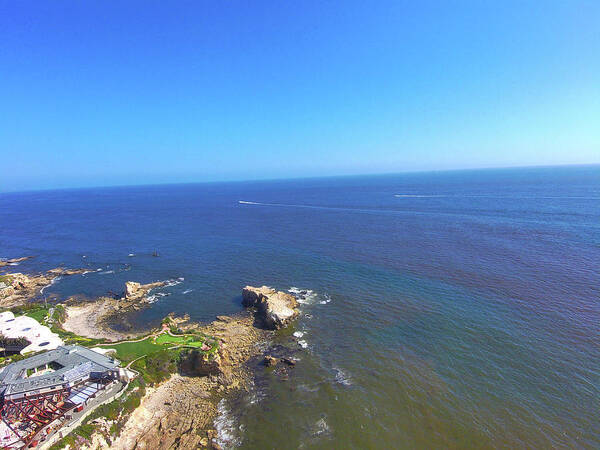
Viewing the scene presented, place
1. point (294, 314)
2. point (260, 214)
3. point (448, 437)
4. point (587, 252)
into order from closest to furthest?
1. point (448, 437)
2. point (294, 314)
3. point (587, 252)
4. point (260, 214)

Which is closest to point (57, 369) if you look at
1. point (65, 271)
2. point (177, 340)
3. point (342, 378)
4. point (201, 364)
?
point (177, 340)

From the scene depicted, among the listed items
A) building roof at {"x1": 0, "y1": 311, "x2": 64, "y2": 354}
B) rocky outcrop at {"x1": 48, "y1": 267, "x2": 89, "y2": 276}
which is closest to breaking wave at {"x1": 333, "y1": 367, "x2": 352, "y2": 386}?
building roof at {"x1": 0, "y1": 311, "x2": 64, "y2": 354}

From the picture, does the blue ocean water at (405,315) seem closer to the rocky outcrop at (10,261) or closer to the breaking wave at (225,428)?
the breaking wave at (225,428)

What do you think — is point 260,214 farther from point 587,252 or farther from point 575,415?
point 575,415

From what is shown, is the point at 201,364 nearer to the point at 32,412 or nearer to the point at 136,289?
the point at 32,412

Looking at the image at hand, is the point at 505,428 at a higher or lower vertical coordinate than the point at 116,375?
lower

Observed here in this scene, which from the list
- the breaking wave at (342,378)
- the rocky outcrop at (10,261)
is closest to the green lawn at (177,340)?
the breaking wave at (342,378)

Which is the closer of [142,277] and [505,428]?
[505,428]

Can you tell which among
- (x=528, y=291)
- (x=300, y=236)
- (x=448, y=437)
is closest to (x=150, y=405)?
(x=448, y=437)
